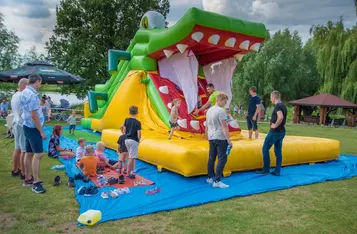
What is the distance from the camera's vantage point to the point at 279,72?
25.1 metres

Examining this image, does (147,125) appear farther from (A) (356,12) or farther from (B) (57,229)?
(A) (356,12)

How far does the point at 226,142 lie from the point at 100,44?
739 inches

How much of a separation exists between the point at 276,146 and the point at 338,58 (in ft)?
59.5

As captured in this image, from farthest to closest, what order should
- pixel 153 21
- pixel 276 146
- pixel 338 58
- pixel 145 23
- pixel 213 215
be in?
pixel 338 58 < pixel 145 23 < pixel 153 21 < pixel 276 146 < pixel 213 215

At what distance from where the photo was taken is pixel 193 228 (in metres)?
3.21

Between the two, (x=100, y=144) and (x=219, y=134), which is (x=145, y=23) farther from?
(x=219, y=134)

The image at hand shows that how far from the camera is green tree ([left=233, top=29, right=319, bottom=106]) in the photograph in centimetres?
2514

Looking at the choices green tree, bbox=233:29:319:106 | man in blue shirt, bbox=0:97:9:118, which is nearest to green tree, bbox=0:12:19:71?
man in blue shirt, bbox=0:97:9:118

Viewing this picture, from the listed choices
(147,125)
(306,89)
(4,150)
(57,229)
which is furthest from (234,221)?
(306,89)

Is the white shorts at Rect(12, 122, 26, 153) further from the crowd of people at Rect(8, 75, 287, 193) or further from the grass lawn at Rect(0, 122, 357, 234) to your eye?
the grass lawn at Rect(0, 122, 357, 234)

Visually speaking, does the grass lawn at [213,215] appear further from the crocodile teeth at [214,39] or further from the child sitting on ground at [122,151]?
the crocodile teeth at [214,39]

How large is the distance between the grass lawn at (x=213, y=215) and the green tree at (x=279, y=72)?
70.6 ft

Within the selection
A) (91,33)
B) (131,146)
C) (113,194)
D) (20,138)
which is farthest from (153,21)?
(91,33)

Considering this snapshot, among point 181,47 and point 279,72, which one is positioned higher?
point 279,72
